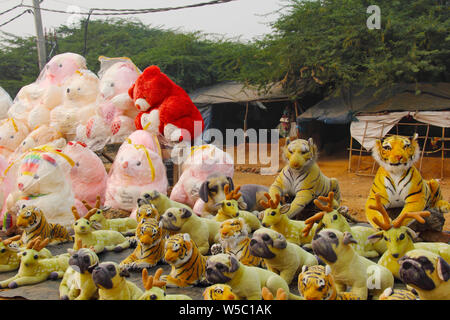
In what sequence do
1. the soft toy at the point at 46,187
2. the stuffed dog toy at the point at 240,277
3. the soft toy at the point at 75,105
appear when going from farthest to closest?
the soft toy at the point at 75,105 < the soft toy at the point at 46,187 < the stuffed dog toy at the point at 240,277

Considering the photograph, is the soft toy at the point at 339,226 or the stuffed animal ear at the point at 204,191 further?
the stuffed animal ear at the point at 204,191

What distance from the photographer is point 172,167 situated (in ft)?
19.6

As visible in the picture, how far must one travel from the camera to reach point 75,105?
6.30m

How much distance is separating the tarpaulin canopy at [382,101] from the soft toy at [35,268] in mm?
8052

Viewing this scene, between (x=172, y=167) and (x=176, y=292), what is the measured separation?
10.3 ft

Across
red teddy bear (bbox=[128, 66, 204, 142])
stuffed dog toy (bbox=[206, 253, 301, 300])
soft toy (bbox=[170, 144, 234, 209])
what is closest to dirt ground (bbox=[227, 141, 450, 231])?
red teddy bear (bbox=[128, 66, 204, 142])

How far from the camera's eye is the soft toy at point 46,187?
471cm

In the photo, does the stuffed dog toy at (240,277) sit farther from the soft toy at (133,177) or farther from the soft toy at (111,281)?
the soft toy at (133,177)

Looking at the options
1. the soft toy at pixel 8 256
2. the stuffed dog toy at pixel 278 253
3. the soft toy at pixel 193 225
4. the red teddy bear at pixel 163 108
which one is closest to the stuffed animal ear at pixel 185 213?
the soft toy at pixel 193 225

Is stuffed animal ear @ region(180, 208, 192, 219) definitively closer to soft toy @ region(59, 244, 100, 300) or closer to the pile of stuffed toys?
the pile of stuffed toys

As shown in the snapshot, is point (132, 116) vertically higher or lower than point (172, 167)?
higher

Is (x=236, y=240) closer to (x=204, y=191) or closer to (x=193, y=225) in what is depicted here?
(x=193, y=225)
